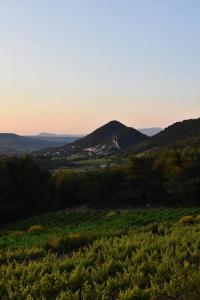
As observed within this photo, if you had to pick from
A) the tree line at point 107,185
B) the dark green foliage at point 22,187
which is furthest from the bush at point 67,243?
the dark green foliage at point 22,187

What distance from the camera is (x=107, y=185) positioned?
7031 centimetres

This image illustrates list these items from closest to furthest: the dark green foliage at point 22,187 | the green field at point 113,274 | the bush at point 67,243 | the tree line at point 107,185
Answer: the green field at point 113,274 < the bush at point 67,243 < the tree line at point 107,185 < the dark green foliage at point 22,187

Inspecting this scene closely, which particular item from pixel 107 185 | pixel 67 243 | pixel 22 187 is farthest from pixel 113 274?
pixel 22 187

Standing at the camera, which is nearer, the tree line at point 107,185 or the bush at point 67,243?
the bush at point 67,243

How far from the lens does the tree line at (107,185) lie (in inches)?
2557

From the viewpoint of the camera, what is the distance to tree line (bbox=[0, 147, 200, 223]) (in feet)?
213

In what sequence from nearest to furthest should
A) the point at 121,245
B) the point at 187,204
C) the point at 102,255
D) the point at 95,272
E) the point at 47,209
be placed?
1. the point at 95,272
2. the point at 102,255
3. the point at 121,245
4. the point at 187,204
5. the point at 47,209

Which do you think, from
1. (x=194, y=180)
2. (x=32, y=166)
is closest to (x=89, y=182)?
(x=32, y=166)

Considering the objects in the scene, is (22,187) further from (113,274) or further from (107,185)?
(113,274)

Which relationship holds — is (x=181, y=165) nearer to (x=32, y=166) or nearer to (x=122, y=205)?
(x=122, y=205)

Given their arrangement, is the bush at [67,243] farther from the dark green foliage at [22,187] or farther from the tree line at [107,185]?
the dark green foliage at [22,187]

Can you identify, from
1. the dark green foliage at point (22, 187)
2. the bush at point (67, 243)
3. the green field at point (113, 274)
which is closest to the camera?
the green field at point (113, 274)

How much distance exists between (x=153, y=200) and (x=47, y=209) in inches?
607

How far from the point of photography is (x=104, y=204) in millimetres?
68750
